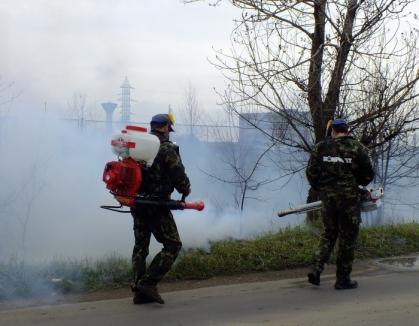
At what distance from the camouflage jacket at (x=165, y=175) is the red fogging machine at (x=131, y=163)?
95 mm

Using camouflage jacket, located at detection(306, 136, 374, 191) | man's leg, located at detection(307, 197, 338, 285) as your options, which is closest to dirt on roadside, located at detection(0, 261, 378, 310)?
man's leg, located at detection(307, 197, 338, 285)

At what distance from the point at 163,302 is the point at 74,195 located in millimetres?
2559

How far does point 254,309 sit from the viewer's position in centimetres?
496

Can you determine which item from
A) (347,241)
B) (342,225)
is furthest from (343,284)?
(342,225)

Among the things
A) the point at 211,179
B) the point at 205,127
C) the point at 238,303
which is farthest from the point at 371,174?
the point at 205,127

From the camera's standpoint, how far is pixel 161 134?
5098mm

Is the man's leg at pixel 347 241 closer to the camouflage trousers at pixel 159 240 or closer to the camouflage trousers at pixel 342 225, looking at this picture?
the camouflage trousers at pixel 342 225

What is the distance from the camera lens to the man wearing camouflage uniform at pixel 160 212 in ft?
16.2

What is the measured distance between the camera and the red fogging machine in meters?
4.76

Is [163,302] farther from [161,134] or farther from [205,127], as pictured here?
[205,127]

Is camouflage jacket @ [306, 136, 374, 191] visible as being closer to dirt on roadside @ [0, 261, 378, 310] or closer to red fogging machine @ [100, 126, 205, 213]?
A: dirt on roadside @ [0, 261, 378, 310]

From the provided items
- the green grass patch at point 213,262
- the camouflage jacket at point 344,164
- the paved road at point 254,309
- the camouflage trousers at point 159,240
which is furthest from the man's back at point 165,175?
the camouflage jacket at point 344,164

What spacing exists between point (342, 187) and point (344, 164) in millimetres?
243

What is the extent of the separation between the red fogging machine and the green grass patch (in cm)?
132
